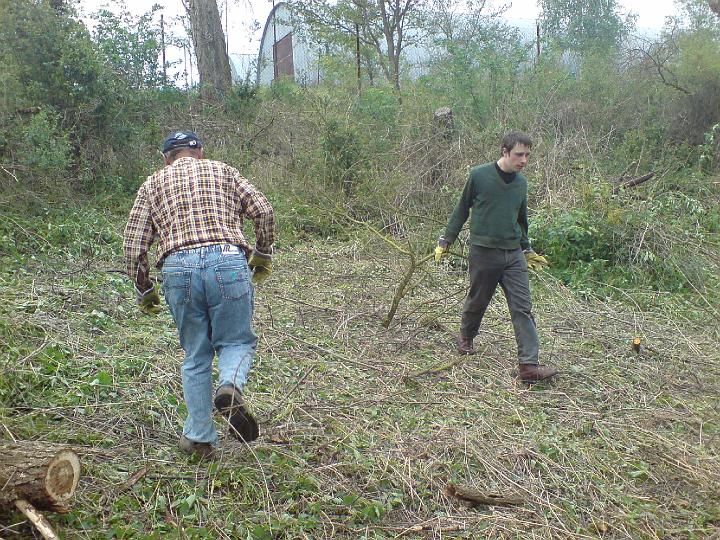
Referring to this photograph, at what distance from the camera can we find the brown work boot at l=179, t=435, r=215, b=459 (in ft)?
13.1

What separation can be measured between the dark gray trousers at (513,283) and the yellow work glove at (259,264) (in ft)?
6.72

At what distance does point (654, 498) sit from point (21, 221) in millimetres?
7799

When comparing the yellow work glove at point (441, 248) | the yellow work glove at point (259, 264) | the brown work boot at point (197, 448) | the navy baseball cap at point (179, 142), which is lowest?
the brown work boot at point (197, 448)

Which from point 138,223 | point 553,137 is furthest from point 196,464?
→ point 553,137

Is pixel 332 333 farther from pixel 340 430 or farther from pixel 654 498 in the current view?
pixel 654 498

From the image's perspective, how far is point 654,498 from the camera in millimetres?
4000

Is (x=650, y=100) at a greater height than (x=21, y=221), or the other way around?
(x=650, y=100)

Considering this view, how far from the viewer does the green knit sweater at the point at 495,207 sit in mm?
5734

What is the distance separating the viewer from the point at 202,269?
3.78m

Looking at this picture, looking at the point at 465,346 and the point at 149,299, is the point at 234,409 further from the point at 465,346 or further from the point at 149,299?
the point at 465,346

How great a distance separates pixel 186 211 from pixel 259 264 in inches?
24.2

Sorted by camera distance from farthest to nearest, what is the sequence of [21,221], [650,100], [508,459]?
[650,100] < [21,221] < [508,459]

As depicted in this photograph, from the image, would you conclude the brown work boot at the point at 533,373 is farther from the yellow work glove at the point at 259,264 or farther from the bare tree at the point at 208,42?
the bare tree at the point at 208,42

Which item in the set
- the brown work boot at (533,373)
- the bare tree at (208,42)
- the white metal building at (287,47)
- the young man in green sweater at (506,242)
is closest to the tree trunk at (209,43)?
the bare tree at (208,42)
